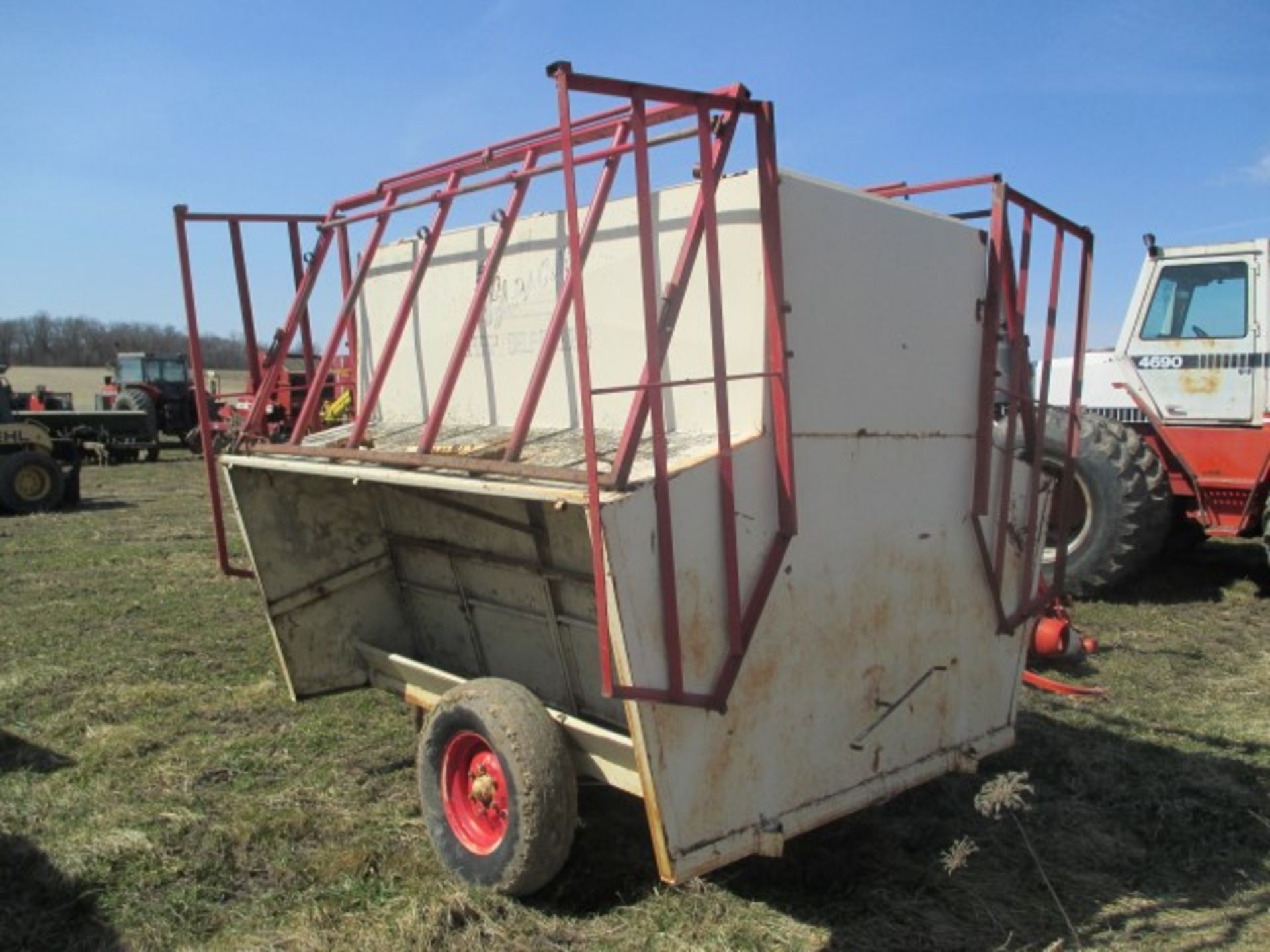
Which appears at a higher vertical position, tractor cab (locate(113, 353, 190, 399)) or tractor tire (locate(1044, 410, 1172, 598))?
tractor cab (locate(113, 353, 190, 399))

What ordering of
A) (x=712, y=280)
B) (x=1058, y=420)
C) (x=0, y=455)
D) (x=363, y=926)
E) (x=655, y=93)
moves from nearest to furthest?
(x=655, y=93), (x=712, y=280), (x=363, y=926), (x=1058, y=420), (x=0, y=455)

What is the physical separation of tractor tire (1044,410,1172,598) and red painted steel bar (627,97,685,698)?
5.39 metres

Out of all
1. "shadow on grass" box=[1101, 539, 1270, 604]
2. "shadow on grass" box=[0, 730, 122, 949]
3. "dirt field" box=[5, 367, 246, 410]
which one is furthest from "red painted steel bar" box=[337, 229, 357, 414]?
"dirt field" box=[5, 367, 246, 410]

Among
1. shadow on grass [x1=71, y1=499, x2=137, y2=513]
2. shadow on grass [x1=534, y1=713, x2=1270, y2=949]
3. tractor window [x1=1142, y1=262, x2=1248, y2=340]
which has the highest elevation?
tractor window [x1=1142, y1=262, x2=1248, y2=340]

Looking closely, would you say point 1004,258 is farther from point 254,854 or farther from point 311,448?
point 254,854

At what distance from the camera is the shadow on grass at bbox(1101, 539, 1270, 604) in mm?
7910

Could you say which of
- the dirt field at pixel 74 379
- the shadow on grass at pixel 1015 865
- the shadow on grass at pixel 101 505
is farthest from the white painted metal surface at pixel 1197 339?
the dirt field at pixel 74 379

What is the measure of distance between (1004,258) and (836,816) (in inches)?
81.3

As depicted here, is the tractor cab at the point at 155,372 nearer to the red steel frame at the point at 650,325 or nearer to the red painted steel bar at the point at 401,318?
the red steel frame at the point at 650,325

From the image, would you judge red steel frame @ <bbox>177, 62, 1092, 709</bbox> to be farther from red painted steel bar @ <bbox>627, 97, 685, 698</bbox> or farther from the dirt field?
the dirt field

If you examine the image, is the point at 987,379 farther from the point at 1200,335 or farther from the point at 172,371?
the point at 172,371

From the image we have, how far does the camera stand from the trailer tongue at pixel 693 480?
2.88 metres

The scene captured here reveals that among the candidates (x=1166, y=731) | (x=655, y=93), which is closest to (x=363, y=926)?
(x=655, y=93)

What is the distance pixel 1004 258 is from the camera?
384cm
